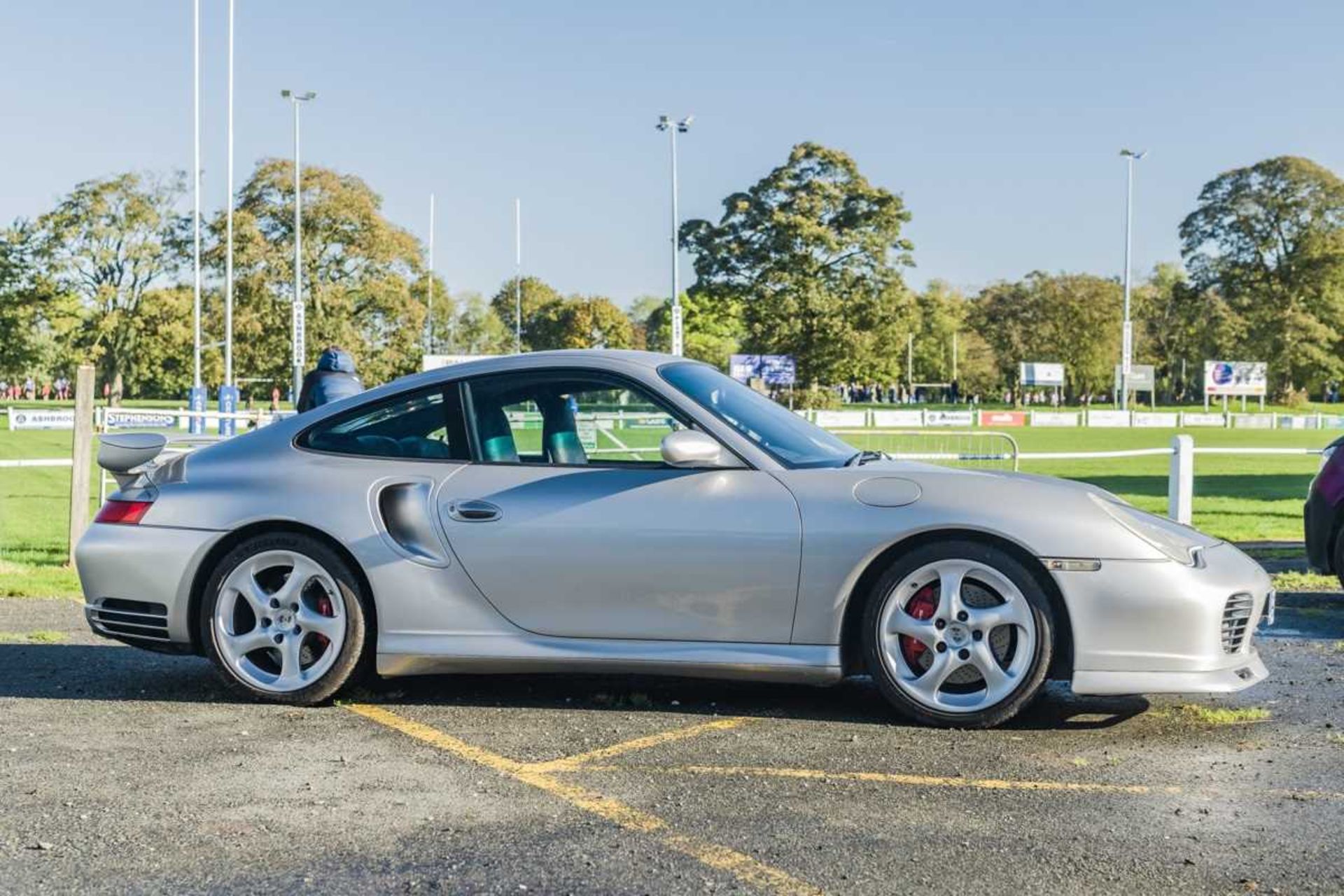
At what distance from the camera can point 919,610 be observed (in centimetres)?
511

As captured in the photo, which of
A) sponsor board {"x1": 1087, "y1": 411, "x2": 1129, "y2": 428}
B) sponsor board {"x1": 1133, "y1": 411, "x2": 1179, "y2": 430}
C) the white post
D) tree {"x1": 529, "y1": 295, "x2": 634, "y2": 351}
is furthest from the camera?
tree {"x1": 529, "y1": 295, "x2": 634, "y2": 351}

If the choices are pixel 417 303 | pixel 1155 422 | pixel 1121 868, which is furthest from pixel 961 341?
pixel 1121 868

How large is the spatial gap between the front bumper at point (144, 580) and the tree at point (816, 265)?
63.5 metres

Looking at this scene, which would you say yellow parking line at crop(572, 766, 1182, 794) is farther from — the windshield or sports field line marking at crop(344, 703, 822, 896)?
the windshield

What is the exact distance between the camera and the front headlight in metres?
5.05

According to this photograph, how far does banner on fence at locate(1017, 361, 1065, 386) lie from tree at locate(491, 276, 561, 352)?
1678 inches

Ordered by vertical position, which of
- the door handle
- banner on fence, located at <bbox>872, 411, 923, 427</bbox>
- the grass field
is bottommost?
the grass field

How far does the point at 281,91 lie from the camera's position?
53188mm

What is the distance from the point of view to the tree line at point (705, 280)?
62.5m

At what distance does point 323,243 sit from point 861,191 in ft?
85.0

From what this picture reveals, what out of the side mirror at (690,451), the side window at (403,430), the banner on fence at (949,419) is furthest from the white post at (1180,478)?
the banner on fence at (949,419)

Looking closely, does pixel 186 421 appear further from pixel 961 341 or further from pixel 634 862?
pixel 961 341

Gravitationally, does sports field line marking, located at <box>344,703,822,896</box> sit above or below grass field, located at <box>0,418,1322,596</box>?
above

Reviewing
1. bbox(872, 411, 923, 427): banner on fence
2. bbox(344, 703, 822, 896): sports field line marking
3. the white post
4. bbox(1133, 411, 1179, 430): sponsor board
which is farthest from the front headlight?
bbox(1133, 411, 1179, 430): sponsor board
